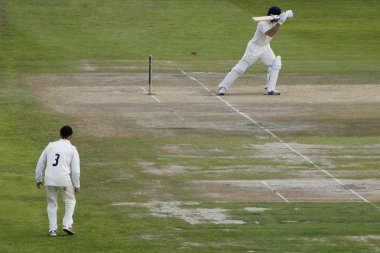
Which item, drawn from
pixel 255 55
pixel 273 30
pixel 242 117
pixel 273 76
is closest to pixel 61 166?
pixel 242 117

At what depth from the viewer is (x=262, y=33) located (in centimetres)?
4106

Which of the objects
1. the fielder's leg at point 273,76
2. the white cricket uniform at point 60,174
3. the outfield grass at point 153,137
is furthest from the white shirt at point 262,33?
the white cricket uniform at point 60,174

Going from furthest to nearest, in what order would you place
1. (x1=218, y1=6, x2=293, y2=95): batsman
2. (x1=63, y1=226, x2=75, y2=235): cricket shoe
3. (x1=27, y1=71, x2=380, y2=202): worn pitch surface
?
(x1=218, y1=6, x2=293, y2=95): batsman
(x1=27, y1=71, x2=380, y2=202): worn pitch surface
(x1=63, y1=226, x2=75, y2=235): cricket shoe

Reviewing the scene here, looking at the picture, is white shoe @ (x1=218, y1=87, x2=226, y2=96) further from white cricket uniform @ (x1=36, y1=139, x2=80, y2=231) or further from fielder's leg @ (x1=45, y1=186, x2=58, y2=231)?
fielder's leg @ (x1=45, y1=186, x2=58, y2=231)

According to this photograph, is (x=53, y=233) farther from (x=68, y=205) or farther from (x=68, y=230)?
(x=68, y=205)

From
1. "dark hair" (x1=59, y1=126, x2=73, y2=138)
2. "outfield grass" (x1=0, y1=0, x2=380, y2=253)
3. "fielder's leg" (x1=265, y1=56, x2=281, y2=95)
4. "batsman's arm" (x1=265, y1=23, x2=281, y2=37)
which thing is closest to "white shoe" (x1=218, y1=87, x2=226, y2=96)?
"fielder's leg" (x1=265, y1=56, x2=281, y2=95)

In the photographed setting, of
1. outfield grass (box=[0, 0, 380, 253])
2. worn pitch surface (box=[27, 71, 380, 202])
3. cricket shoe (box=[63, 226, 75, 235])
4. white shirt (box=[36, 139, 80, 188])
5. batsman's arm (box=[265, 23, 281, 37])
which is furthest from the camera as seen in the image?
batsman's arm (box=[265, 23, 281, 37])

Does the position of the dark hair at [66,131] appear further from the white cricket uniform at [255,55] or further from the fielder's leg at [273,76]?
the fielder's leg at [273,76]

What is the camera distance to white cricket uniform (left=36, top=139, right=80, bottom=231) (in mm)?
22531

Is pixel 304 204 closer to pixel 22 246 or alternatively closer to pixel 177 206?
pixel 177 206

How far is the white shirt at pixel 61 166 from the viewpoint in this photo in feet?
73.9

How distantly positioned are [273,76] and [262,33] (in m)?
1.41

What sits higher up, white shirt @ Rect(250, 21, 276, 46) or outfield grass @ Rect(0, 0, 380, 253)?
white shirt @ Rect(250, 21, 276, 46)

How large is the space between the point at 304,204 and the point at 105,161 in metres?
6.24
